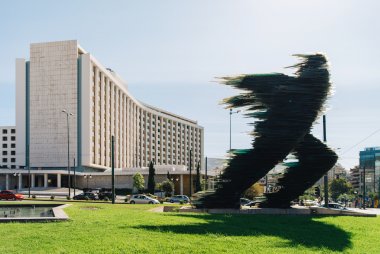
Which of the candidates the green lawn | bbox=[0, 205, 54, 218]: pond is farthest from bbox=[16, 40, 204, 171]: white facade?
the green lawn

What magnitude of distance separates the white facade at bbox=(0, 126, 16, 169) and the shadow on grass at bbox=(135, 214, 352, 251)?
345 ft

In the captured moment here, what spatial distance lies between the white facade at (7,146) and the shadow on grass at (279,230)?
105065mm

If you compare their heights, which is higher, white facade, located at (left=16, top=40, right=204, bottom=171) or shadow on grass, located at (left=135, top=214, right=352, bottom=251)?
white facade, located at (left=16, top=40, right=204, bottom=171)

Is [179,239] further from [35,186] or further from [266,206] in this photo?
[35,186]

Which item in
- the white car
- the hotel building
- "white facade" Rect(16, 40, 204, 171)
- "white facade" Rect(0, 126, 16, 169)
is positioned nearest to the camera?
the white car

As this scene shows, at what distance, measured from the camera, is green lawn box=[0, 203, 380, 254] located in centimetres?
1141

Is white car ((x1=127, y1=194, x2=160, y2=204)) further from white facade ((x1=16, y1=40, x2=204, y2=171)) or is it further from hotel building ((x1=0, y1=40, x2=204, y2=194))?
white facade ((x1=16, y1=40, x2=204, y2=171))

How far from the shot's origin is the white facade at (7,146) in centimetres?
11188

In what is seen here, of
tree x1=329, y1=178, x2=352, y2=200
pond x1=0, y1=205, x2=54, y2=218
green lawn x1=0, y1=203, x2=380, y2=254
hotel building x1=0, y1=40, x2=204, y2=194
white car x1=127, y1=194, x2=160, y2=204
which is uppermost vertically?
hotel building x1=0, y1=40, x2=204, y2=194

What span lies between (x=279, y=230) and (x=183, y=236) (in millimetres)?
4240

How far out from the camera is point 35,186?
267ft

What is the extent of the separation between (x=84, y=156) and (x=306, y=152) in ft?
221

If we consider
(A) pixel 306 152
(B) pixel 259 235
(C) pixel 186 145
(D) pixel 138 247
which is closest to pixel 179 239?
(D) pixel 138 247

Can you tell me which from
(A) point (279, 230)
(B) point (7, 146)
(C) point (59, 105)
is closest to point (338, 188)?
(C) point (59, 105)
